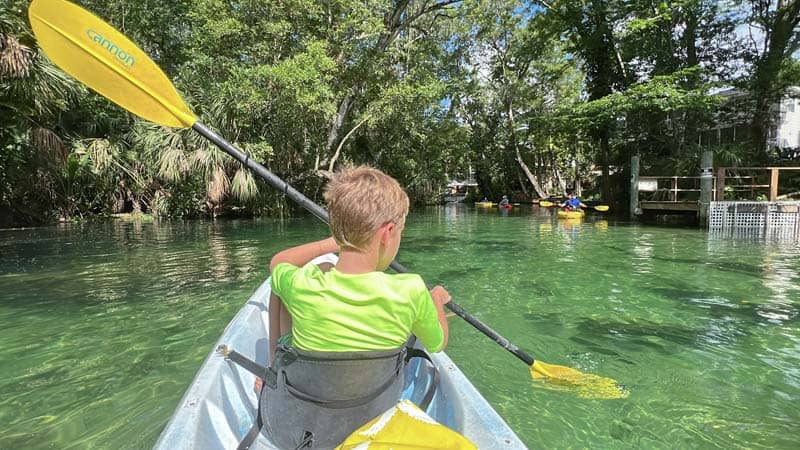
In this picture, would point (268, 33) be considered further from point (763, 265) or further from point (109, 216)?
point (763, 265)

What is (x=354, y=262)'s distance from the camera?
169 cm

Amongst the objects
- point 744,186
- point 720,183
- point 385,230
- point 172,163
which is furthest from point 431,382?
point 744,186

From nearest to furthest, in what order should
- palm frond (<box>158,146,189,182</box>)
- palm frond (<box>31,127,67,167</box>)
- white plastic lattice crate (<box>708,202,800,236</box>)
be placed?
palm frond (<box>31,127,67,167</box>), white plastic lattice crate (<box>708,202,800,236</box>), palm frond (<box>158,146,189,182</box>)

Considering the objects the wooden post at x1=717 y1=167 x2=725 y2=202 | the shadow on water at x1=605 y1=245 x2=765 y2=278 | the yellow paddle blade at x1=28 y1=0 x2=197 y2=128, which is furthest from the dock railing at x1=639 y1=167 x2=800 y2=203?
the yellow paddle blade at x1=28 y1=0 x2=197 y2=128

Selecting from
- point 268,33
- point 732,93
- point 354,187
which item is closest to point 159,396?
point 354,187

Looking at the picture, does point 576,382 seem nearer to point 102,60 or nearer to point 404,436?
point 404,436

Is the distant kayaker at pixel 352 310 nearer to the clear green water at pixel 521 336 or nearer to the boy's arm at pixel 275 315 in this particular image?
the boy's arm at pixel 275 315

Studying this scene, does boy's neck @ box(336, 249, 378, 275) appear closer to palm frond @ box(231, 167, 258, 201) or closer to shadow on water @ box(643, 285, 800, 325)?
shadow on water @ box(643, 285, 800, 325)

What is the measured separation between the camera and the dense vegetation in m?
16.8

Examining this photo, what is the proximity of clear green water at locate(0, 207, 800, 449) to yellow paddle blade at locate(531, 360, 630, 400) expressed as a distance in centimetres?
9

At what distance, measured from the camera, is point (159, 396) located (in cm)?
365

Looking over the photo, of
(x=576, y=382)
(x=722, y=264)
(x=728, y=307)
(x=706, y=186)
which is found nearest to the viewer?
(x=576, y=382)

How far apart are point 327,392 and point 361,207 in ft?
2.25

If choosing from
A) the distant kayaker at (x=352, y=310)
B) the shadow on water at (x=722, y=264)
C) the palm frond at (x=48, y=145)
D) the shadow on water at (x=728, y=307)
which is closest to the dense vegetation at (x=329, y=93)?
the palm frond at (x=48, y=145)
